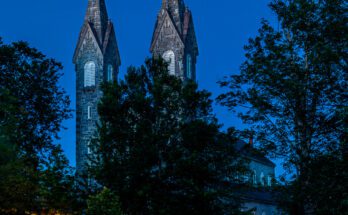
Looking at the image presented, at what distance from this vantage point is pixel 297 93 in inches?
907

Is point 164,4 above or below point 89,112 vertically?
above

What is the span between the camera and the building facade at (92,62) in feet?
194

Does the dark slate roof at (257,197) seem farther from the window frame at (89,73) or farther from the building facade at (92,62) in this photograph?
the window frame at (89,73)

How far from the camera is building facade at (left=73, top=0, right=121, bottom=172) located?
194ft

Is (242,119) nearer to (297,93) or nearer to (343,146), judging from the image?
(297,93)

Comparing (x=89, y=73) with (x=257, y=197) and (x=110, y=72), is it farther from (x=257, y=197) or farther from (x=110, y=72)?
(x=257, y=197)

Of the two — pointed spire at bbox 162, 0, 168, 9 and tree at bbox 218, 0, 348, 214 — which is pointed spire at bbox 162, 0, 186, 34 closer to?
pointed spire at bbox 162, 0, 168, 9

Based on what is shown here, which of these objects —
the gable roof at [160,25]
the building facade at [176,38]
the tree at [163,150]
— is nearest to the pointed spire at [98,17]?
the gable roof at [160,25]

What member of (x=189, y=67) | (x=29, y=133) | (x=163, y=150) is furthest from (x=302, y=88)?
(x=189, y=67)

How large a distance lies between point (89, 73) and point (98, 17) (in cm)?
647

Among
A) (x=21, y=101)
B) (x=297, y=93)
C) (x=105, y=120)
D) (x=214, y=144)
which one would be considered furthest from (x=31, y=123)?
(x=297, y=93)

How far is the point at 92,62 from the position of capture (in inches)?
2386

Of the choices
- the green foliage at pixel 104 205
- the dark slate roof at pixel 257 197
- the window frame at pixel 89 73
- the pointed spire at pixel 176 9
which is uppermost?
the pointed spire at pixel 176 9

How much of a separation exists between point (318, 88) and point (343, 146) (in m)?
2.73
